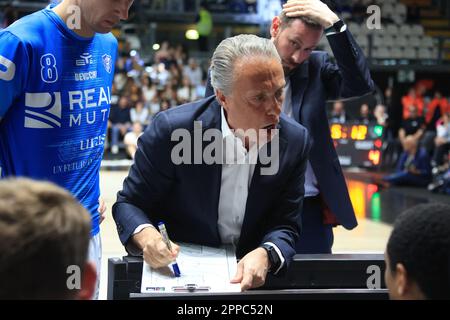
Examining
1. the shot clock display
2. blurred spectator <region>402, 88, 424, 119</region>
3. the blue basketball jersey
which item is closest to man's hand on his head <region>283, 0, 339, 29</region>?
the blue basketball jersey

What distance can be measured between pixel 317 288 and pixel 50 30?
118 cm

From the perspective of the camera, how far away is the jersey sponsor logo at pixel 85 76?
8.73 feet

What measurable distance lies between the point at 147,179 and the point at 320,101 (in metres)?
1.11

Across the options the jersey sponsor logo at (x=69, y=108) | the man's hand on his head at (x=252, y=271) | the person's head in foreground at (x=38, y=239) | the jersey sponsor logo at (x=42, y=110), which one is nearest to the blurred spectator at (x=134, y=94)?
the jersey sponsor logo at (x=69, y=108)

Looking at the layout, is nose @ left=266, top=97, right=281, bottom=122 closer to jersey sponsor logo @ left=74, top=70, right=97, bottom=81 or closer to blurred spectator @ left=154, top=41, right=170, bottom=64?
jersey sponsor logo @ left=74, top=70, right=97, bottom=81

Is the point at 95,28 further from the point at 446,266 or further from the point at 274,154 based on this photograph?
the point at 446,266

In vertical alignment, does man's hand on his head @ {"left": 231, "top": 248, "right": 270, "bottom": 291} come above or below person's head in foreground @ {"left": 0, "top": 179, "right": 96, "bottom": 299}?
below

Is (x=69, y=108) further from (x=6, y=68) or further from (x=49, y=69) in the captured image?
(x=6, y=68)

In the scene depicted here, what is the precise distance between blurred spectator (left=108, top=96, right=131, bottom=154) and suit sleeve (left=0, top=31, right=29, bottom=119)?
49.6 feet

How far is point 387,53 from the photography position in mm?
21672

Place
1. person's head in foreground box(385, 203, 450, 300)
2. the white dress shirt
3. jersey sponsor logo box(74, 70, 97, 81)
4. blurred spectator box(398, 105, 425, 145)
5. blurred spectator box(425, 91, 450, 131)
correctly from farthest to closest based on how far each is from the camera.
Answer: blurred spectator box(425, 91, 450, 131) < blurred spectator box(398, 105, 425, 145) < jersey sponsor logo box(74, 70, 97, 81) < the white dress shirt < person's head in foreground box(385, 203, 450, 300)

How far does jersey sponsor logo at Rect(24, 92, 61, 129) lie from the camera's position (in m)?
2.54

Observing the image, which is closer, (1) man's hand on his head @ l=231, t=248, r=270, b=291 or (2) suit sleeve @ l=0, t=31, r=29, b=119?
(1) man's hand on his head @ l=231, t=248, r=270, b=291
